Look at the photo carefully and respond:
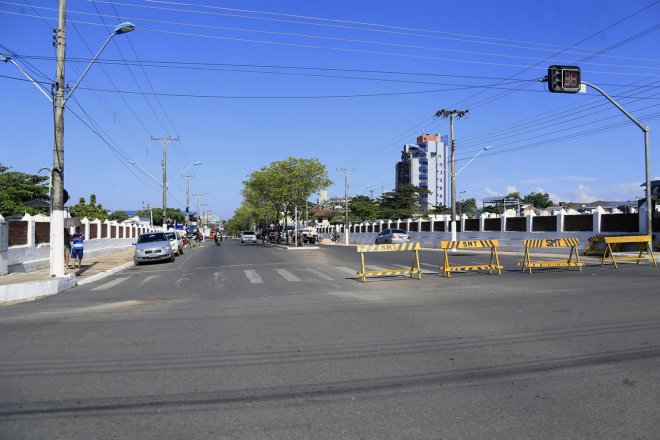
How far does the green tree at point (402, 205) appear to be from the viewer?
10491cm

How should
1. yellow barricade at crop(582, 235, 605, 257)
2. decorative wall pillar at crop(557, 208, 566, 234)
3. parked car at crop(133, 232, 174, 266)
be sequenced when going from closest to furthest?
yellow barricade at crop(582, 235, 605, 257) → parked car at crop(133, 232, 174, 266) → decorative wall pillar at crop(557, 208, 566, 234)

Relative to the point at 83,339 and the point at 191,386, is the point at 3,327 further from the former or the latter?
the point at 191,386

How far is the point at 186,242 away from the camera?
5506cm

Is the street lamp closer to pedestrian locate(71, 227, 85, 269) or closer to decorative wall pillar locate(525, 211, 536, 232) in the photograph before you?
pedestrian locate(71, 227, 85, 269)

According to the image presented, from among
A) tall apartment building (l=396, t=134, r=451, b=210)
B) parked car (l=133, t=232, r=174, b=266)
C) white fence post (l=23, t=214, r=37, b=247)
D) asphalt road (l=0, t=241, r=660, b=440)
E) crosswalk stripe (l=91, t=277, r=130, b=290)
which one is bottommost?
crosswalk stripe (l=91, t=277, r=130, b=290)

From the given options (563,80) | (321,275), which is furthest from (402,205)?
(321,275)

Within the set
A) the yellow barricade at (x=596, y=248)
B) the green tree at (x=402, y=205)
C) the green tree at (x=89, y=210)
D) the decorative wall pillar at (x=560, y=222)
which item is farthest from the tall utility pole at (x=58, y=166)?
the green tree at (x=402, y=205)

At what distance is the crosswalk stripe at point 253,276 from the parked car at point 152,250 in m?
8.55

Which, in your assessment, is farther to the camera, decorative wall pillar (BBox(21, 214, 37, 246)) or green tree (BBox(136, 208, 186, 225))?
green tree (BBox(136, 208, 186, 225))

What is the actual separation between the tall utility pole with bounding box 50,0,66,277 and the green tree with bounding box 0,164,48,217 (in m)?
36.2

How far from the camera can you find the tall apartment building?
→ 15362 cm

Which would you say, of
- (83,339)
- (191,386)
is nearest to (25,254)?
(83,339)

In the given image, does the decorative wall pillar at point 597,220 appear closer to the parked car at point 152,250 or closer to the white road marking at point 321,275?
the white road marking at point 321,275

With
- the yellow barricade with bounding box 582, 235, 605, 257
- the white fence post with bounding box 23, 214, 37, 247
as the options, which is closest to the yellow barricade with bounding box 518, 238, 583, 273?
the yellow barricade with bounding box 582, 235, 605, 257
